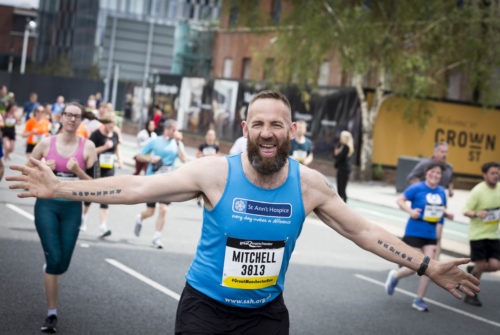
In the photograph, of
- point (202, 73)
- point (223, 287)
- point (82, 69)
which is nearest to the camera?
point (223, 287)

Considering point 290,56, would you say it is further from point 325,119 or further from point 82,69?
point 82,69

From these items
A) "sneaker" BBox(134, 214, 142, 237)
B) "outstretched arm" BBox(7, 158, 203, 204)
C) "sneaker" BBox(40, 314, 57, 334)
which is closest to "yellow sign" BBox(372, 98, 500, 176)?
"sneaker" BBox(134, 214, 142, 237)

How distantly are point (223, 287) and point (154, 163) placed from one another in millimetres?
9028

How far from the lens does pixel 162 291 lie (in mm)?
10266

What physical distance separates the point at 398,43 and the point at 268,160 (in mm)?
26615

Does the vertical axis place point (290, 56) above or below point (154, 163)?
above

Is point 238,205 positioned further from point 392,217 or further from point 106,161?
point 392,217

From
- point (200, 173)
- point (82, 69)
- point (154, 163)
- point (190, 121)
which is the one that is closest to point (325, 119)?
point (190, 121)

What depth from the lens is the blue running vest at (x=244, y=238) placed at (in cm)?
474

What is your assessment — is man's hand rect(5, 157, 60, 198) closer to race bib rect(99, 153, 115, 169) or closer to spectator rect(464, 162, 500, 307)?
spectator rect(464, 162, 500, 307)

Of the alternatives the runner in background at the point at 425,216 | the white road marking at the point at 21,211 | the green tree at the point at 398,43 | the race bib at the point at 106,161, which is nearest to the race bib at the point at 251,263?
the runner in background at the point at 425,216

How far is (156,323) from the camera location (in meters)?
8.65

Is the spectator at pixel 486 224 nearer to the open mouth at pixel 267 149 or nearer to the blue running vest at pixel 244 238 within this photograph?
the blue running vest at pixel 244 238

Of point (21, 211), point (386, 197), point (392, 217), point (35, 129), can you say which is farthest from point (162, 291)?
point (386, 197)
